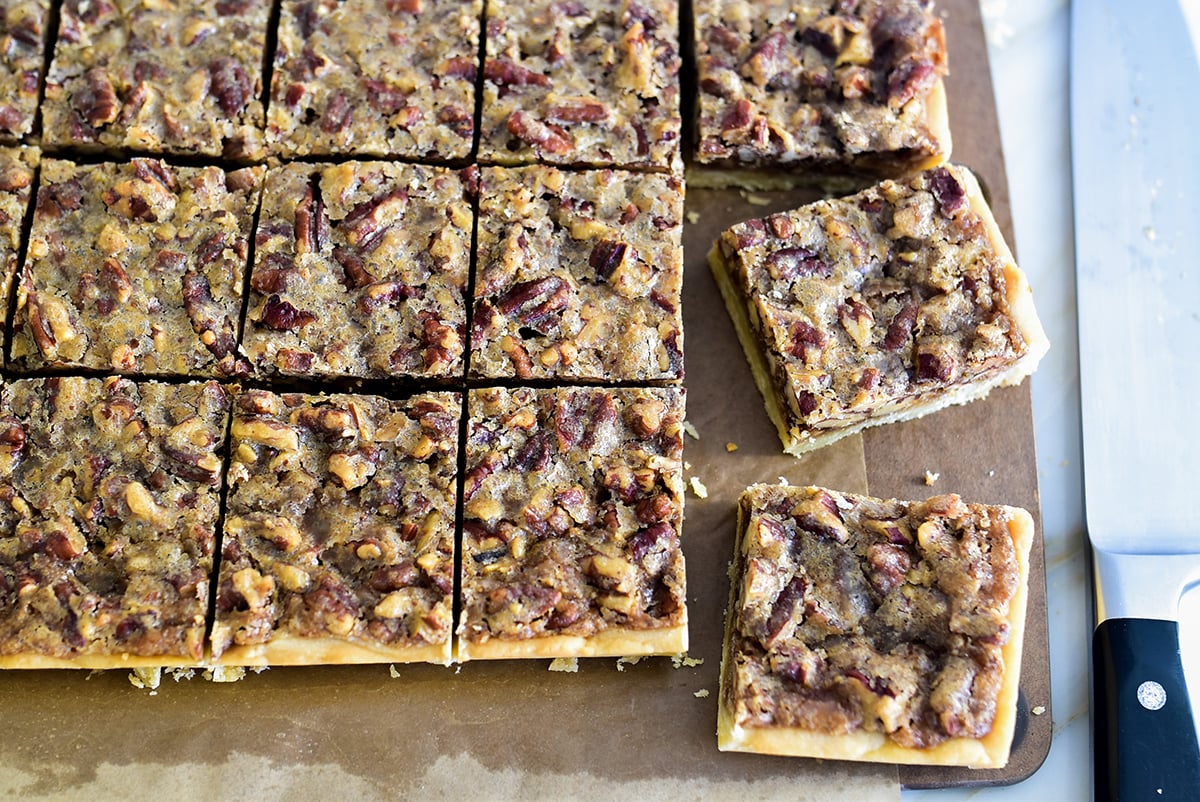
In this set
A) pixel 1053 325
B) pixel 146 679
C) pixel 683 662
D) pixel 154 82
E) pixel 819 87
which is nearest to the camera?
pixel 146 679

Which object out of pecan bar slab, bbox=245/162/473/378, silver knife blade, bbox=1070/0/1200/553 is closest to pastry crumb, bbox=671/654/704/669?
pecan bar slab, bbox=245/162/473/378

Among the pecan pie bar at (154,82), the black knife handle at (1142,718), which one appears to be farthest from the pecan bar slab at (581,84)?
the black knife handle at (1142,718)

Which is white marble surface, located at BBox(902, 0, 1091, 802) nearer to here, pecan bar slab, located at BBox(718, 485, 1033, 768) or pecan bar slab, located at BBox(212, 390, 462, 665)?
pecan bar slab, located at BBox(718, 485, 1033, 768)

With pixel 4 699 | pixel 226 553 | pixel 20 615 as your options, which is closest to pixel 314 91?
pixel 226 553

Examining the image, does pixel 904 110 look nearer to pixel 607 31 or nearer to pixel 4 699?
pixel 607 31

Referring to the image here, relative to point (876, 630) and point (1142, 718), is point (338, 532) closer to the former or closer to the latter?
point (876, 630)

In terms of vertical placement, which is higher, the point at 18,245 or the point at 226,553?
the point at 18,245

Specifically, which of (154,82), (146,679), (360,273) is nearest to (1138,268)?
(360,273)
